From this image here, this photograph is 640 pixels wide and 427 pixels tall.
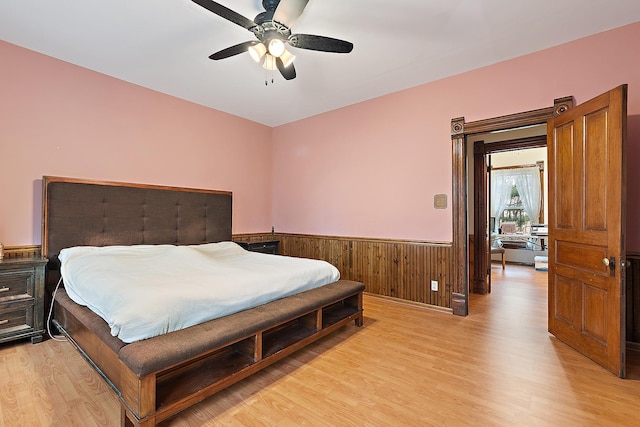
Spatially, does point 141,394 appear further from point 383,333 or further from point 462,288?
point 462,288

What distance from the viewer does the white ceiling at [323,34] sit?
2.37 m

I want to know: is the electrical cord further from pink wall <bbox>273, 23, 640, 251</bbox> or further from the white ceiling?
pink wall <bbox>273, 23, 640, 251</bbox>

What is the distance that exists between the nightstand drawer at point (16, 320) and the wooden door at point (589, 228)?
4.76 m

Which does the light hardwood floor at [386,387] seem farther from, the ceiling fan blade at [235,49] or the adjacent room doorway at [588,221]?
the ceiling fan blade at [235,49]

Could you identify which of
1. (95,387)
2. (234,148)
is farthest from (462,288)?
(234,148)

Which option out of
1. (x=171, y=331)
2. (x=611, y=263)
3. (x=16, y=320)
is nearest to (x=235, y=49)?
(x=171, y=331)

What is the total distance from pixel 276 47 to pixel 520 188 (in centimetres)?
847

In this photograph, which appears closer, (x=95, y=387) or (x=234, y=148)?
(x=95, y=387)

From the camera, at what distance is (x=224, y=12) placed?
1969 millimetres

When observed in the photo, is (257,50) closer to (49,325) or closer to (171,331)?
(171,331)

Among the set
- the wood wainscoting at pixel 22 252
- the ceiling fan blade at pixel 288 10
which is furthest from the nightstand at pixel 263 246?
the ceiling fan blade at pixel 288 10

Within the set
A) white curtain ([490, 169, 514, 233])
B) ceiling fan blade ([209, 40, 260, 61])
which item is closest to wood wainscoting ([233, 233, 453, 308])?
ceiling fan blade ([209, 40, 260, 61])

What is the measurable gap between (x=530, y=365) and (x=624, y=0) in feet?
9.59

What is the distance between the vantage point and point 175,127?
13.4ft
